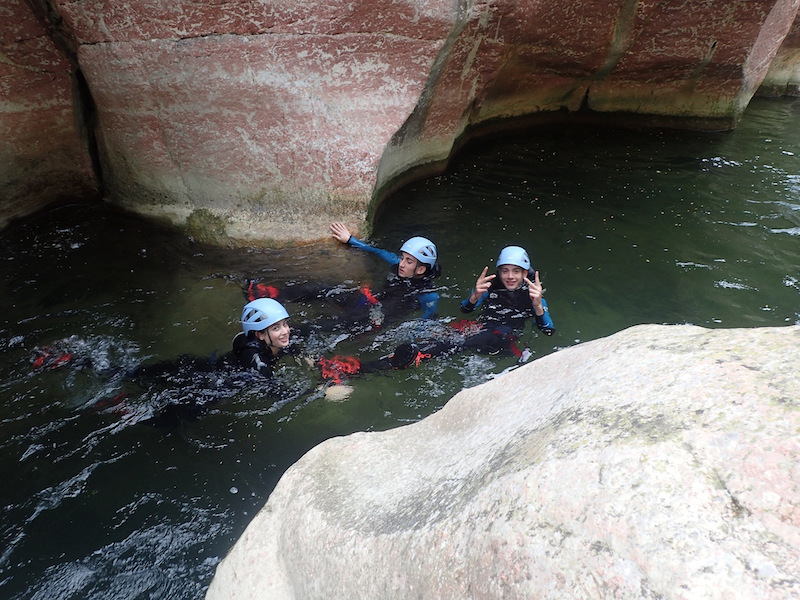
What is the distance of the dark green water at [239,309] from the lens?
3.99 metres

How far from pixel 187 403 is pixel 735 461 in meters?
4.48

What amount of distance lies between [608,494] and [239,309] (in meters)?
5.20

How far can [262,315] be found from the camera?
509cm

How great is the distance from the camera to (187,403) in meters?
4.97

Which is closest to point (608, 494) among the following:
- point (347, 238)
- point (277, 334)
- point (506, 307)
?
point (277, 334)

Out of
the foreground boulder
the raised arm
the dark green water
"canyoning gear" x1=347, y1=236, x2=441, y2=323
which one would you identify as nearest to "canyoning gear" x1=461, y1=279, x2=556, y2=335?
the dark green water

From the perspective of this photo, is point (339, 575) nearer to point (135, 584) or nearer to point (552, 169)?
point (135, 584)

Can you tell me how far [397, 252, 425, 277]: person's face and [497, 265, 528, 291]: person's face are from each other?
93 cm

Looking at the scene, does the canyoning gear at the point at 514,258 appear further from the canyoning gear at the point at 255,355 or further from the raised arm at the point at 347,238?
the canyoning gear at the point at 255,355

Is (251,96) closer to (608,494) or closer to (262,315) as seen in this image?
(262,315)

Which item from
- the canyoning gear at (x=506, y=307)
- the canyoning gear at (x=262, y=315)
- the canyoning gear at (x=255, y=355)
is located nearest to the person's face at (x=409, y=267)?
the canyoning gear at (x=506, y=307)

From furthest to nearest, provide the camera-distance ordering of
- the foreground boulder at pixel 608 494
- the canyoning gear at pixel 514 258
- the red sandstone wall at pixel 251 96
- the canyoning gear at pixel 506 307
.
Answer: the red sandstone wall at pixel 251 96
the canyoning gear at pixel 506 307
the canyoning gear at pixel 514 258
the foreground boulder at pixel 608 494

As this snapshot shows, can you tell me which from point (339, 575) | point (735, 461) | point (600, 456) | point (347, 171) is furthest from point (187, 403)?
point (735, 461)

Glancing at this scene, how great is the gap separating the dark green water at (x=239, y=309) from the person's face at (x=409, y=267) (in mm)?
505
